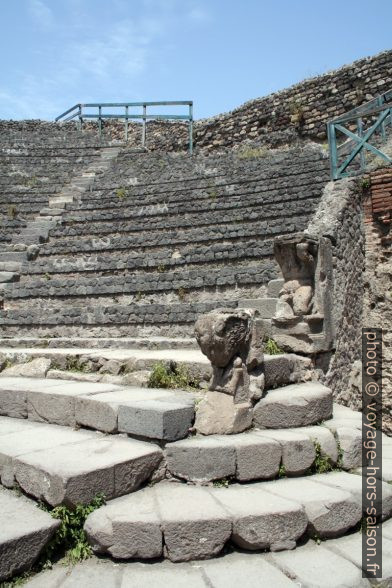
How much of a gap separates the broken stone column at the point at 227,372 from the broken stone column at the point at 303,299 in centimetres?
143

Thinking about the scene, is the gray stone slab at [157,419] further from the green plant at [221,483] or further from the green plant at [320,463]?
the green plant at [320,463]

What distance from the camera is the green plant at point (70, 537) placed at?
2701mm

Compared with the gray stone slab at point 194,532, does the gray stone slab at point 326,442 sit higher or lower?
higher

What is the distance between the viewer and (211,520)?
108 inches

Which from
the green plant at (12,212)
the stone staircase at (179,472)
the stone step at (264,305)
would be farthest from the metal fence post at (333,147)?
the green plant at (12,212)

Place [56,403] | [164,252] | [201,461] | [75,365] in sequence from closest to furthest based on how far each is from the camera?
1. [201,461]
2. [56,403]
3. [75,365]
4. [164,252]

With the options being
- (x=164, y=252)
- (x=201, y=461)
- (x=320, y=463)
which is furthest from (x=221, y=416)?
(x=164, y=252)

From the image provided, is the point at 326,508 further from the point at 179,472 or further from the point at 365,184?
the point at 365,184

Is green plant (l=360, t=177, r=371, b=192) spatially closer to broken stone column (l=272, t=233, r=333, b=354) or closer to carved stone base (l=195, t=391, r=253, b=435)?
broken stone column (l=272, t=233, r=333, b=354)

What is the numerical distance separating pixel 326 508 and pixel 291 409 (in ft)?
3.50

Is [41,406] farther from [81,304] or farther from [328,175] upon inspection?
[328,175]

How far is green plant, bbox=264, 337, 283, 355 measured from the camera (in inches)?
205

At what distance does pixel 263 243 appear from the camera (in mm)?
7738

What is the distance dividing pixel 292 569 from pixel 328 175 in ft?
25.9
